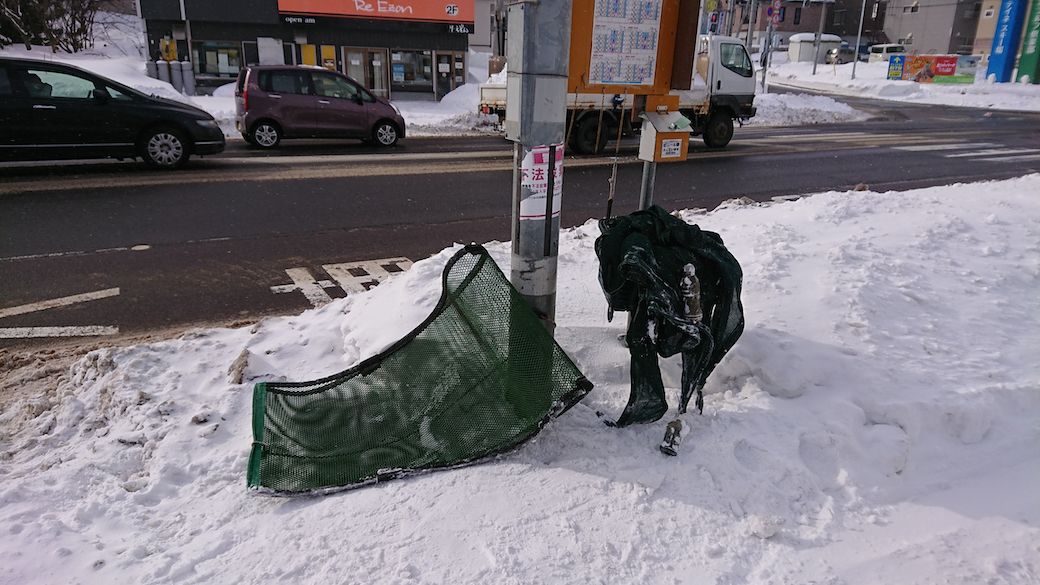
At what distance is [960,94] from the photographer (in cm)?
3956

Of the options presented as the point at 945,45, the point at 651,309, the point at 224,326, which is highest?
the point at 945,45

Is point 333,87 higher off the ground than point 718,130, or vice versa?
point 333,87

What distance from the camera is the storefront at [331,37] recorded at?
24312 mm

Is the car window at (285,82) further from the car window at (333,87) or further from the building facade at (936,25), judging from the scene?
the building facade at (936,25)

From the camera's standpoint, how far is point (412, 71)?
27062 mm

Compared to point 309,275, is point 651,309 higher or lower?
higher

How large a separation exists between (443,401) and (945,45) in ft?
252

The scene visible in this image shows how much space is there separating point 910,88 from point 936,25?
31401 mm

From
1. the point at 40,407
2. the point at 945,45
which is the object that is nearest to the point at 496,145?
the point at 40,407

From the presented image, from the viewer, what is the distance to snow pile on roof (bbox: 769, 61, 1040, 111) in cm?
3634

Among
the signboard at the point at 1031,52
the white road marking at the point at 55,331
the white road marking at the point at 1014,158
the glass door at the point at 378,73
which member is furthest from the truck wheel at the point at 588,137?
the signboard at the point at 1031,52

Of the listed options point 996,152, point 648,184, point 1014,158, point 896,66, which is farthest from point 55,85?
point 896,66

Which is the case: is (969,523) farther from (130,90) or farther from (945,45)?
(945,45)

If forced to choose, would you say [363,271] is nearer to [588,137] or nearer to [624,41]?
[624,41]
